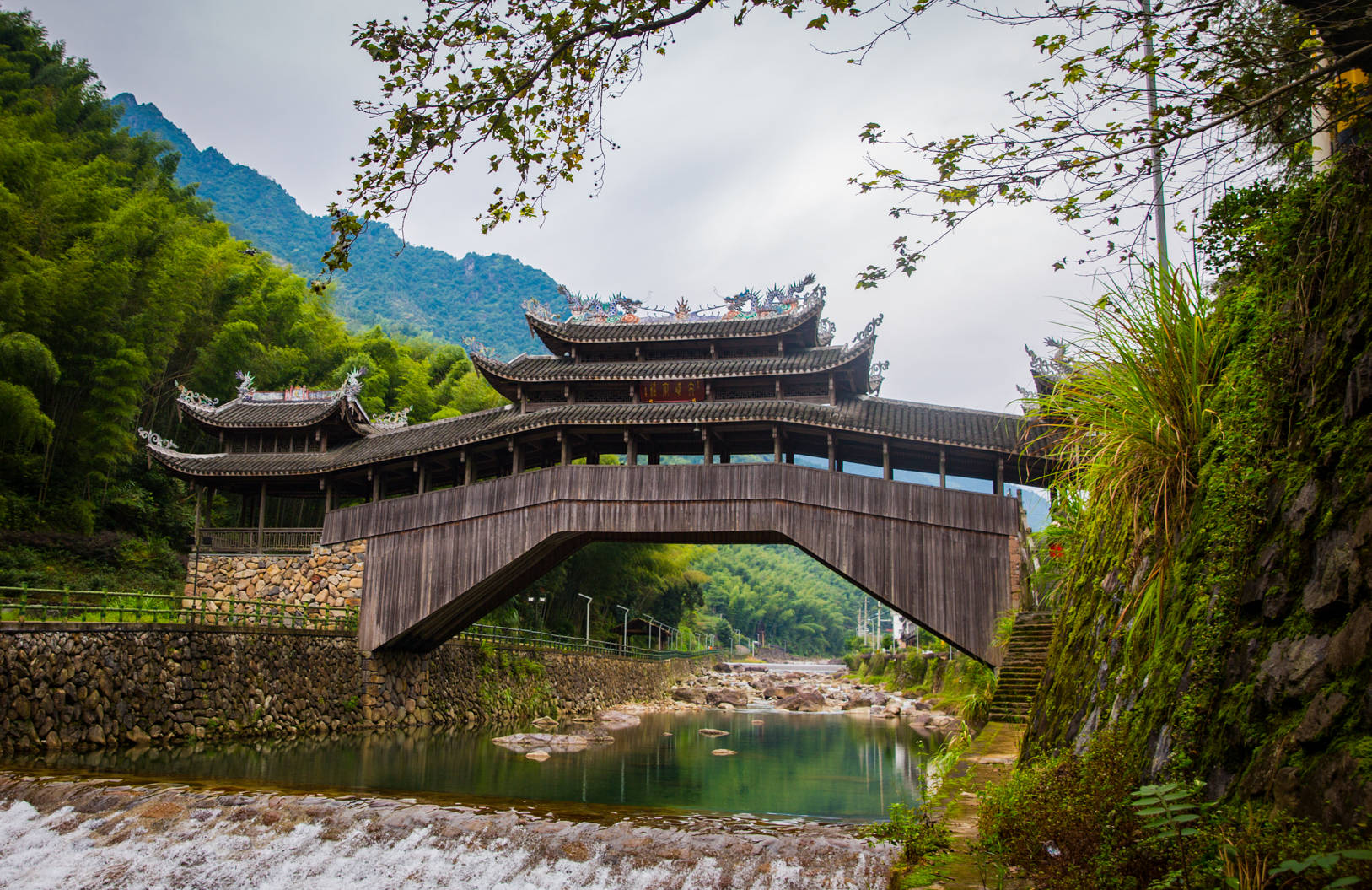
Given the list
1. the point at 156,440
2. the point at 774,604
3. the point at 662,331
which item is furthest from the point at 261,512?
the point at 774,604

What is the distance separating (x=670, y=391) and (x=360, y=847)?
33.2 ft

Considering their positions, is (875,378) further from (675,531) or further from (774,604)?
(774,604)

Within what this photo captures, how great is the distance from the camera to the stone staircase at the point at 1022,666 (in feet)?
32.6

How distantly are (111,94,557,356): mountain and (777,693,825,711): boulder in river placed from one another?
65.6 meters

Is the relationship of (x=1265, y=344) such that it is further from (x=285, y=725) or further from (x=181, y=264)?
(x=181, y=264)

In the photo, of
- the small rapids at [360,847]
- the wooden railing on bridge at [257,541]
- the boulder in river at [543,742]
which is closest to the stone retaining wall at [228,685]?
the wooden railing on bridge at [257,541]

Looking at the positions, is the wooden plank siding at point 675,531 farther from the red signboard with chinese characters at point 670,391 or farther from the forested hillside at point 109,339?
the forested hillside at point 109,339

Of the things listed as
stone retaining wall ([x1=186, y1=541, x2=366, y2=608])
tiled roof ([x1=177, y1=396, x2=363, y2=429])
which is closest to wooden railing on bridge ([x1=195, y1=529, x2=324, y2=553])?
stone retaining wall ([x1=186, y1=541, x2=366, y2=608])

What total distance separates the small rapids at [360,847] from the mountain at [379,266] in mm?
81771

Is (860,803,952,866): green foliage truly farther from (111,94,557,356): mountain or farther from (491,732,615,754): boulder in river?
(111,94,557,356): mountain

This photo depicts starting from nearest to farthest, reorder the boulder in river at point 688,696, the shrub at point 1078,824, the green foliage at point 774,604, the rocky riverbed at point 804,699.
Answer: the shrub at point 1078,824 → the rocky riverbed at point 804,699 → the boulder in river at point 688,696 → the green foliage at point 774,604

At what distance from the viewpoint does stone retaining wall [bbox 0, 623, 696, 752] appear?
10844 millimetres

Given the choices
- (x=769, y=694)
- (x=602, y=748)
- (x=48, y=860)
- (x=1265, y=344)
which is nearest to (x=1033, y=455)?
(x=602, y=748)

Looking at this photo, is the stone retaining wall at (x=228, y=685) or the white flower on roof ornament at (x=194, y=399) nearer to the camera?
the stone retaining wall at (x=228, y=685)
